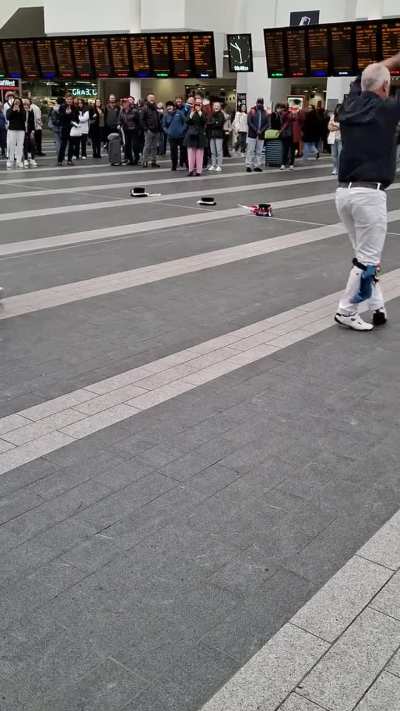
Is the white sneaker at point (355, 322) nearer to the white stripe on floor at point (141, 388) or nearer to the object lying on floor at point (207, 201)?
the white stripe on floor at point (141, 388)

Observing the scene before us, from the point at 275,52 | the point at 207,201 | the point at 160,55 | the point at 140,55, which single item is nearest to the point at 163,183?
the point at 207,201

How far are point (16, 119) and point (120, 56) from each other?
9.07m

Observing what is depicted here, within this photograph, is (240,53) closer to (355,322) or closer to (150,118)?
(150,118)

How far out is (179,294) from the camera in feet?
23.4

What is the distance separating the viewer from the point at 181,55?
81.8 feet

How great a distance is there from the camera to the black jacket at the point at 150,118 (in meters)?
19.2

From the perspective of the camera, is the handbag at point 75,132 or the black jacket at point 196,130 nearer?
the black jacket at point 196,130

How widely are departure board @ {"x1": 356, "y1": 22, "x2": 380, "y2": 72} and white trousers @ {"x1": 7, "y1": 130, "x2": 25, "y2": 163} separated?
34.7 feet

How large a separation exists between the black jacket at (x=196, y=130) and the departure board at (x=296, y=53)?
22.5 feet

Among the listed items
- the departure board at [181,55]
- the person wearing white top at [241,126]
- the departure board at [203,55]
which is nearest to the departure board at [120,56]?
the departure board at [181,55]

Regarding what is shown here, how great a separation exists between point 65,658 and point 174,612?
431 mm

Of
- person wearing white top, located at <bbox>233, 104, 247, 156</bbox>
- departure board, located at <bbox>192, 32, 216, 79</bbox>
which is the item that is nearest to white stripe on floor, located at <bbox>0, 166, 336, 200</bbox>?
person wearing white top, located at <bbox>233, 104, 247, 156</bbox>

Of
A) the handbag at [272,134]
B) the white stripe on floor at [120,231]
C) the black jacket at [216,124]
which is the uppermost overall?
the black jacket at [216,124]

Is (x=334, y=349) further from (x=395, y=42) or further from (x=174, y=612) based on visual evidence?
(x=395, y=42)
